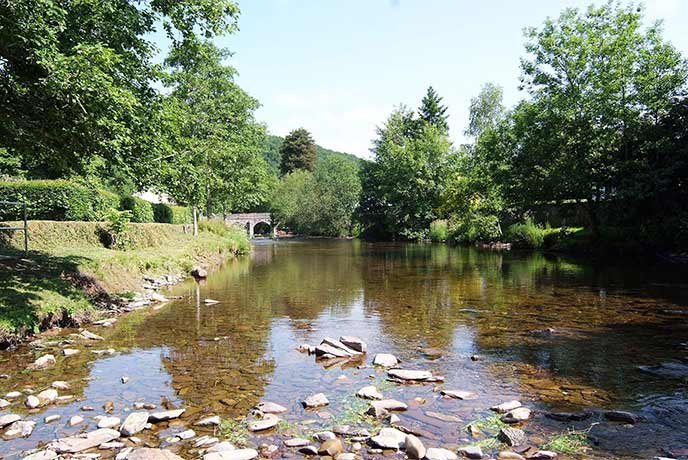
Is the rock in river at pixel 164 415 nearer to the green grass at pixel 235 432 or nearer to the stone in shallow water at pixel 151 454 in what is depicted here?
the green grass at pixel 235 432

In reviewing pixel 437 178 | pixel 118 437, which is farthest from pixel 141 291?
pixel 437 178

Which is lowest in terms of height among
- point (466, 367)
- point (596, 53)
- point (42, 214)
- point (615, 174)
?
point (466, 367)

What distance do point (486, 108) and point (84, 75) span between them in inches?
2417

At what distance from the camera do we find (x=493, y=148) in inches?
1419

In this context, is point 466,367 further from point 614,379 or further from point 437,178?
point 437,178

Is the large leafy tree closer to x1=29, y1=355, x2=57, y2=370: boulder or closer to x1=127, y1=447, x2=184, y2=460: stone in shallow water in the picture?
x1=29, y1=355, x2=57, y2=370: boulder

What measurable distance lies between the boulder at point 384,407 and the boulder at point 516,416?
1.25 metres

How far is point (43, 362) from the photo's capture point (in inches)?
325

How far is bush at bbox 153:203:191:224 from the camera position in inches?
1323

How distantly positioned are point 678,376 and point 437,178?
5125cm

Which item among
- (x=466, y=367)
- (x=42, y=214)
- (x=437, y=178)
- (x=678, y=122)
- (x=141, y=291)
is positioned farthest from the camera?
(x=437, y=178)

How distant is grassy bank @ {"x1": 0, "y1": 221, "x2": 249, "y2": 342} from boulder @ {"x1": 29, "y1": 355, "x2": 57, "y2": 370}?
125 centimetres

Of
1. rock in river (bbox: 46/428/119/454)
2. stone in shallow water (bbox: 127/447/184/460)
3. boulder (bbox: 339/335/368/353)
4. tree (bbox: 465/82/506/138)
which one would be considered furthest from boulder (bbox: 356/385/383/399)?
tree (bbox: 465/82/506/138)

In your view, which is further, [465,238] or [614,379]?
[465,238]
